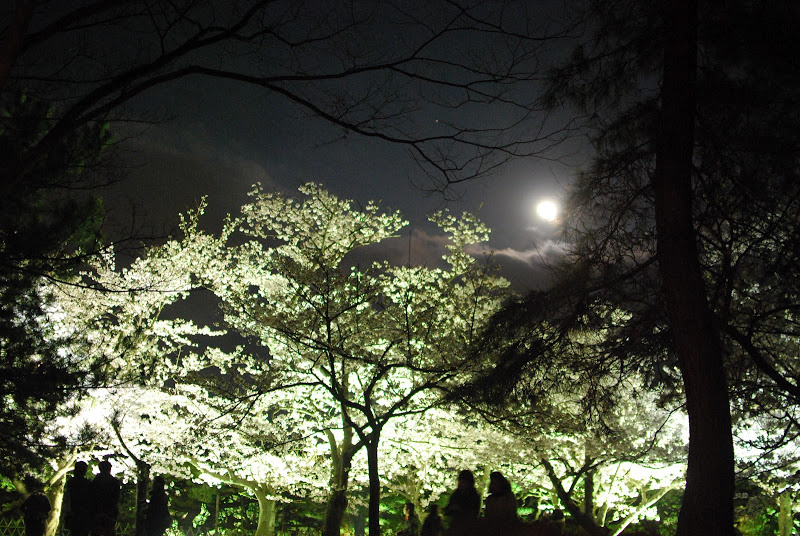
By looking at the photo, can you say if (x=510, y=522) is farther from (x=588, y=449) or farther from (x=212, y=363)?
(x=212, y=363)

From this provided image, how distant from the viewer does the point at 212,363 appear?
13164 mm

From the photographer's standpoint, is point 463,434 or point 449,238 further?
point 449,238

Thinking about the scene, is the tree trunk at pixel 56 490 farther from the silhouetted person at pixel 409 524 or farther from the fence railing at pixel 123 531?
the silhouetted person at pixel 409 524

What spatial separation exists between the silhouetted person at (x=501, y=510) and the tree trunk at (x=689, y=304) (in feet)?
→ 4.79

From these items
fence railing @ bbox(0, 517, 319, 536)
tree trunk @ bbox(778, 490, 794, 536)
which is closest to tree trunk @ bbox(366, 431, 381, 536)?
fence railing @ bbox(0, 517, 319, 536)

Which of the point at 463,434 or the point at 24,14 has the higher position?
the point at 24,14

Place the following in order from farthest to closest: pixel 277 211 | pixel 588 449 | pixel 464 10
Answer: pixel 277 211
pixel 588 449
pixel 464 10

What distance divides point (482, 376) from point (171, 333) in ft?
38.9

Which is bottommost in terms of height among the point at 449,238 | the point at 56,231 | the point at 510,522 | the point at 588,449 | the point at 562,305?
the point at 510,522

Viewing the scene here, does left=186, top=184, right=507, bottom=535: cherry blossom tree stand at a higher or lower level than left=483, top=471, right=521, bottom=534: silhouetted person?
higher

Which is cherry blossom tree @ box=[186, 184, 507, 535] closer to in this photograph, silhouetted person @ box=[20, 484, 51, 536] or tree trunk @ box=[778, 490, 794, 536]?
silhouetted person @ box=[20, 484, 51, 536]

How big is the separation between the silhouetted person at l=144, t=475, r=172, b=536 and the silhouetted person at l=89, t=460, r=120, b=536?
0.98 meters

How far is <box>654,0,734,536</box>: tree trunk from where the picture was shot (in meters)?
3.81

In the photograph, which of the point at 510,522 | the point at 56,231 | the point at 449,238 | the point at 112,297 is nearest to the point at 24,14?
the point at 56,231
